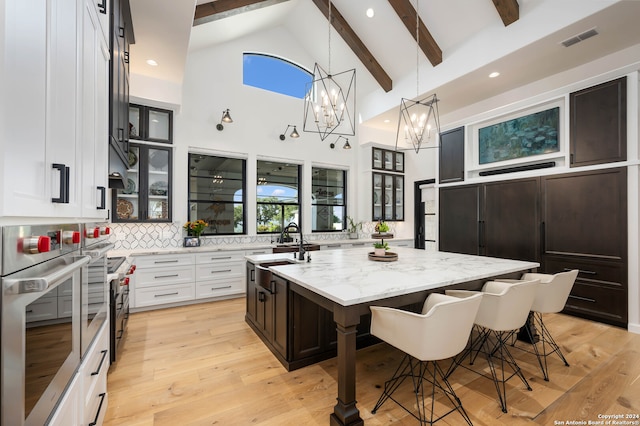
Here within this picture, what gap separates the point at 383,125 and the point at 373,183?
1552 mm

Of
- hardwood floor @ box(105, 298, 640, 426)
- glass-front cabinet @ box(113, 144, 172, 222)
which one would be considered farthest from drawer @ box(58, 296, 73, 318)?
glass-front cabinet @ box(113, 144, 172, 222)

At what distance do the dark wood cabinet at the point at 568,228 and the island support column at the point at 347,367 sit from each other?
3.72 meters

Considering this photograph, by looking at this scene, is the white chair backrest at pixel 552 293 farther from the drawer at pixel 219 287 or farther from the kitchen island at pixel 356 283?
the drawer at pixel 219 287

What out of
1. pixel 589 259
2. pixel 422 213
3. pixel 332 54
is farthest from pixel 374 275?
pixel 332 54

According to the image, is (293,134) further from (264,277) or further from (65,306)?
(65,306)

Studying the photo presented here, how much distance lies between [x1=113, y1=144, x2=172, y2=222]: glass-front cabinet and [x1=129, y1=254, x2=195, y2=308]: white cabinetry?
67 cm

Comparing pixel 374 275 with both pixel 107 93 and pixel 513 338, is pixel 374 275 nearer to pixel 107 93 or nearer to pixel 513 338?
pixel 513 338

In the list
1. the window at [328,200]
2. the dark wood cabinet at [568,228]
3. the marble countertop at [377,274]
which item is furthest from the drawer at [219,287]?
the dark wood cabinet at [568,228]

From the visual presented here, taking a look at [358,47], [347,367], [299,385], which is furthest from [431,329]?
[358,47]

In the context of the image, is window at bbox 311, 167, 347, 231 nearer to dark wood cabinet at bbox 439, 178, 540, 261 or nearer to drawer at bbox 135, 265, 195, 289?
dark wood cabinet at bbox 439, 178, 540, 261

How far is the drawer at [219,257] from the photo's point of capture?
4.35 meters

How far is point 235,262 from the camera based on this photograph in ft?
15.1

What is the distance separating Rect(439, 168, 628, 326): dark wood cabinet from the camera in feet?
11.3

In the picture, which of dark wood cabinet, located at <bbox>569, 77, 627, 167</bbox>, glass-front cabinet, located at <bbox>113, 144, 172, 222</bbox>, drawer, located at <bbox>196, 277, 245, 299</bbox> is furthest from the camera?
drawer, located at <bbox>196, 277, 245, 299</bbox>
